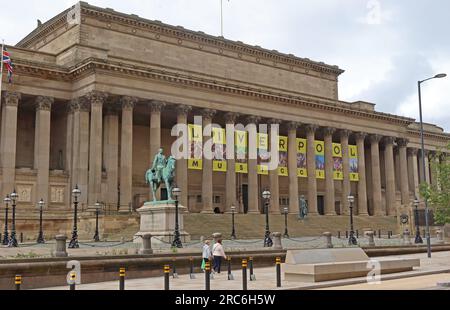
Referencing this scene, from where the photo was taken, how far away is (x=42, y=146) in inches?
2077

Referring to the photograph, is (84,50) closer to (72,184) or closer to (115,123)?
(115,123)

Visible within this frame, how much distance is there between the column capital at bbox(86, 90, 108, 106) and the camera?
51.9 m

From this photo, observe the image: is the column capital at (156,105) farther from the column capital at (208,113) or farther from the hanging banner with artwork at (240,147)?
the hanging banner with artwork at (240,147)

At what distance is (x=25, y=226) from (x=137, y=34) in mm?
23987

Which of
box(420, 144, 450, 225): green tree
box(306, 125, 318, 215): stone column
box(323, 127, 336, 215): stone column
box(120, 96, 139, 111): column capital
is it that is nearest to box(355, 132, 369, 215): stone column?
box(323, 127, 336, 215): stone column

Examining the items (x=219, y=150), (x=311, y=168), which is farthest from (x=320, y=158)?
(x=219, y=150)

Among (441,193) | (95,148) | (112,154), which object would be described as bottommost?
(441,193)

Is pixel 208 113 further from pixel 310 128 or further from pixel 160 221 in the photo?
pixel 160 221

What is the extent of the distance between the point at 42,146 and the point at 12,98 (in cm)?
507

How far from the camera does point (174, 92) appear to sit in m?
57.7

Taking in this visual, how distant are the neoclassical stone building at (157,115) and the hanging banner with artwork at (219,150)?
0.71 metres

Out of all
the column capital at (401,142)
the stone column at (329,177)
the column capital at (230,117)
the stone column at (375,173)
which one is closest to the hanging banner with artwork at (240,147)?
the column capital at (230,117)

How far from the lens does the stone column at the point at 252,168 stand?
6238 cm
